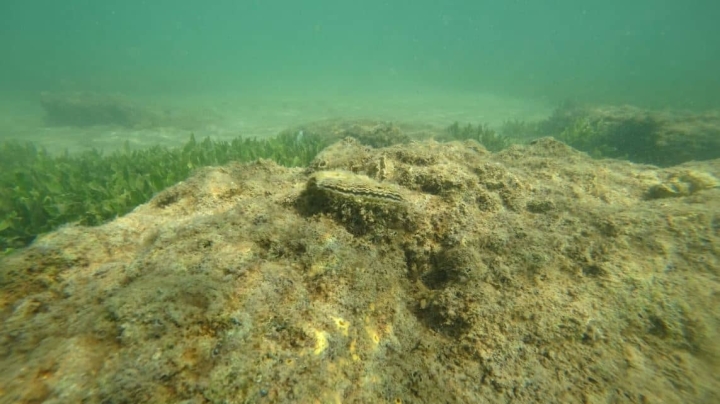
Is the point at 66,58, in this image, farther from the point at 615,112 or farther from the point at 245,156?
the point at 615,112

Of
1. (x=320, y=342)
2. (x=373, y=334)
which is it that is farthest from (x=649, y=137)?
(x=320, y=342)

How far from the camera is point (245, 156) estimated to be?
7473 mm

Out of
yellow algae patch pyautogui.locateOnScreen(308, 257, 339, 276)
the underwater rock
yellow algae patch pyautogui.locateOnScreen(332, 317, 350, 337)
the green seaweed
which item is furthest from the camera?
the underwater rock

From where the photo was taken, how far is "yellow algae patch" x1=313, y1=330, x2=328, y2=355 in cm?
145

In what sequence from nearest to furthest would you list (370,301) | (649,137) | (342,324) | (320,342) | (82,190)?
(320,342) → (342,324) → (370,301) → (82,190) → (649,137)

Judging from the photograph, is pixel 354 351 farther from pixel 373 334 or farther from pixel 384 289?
pixel 384 289

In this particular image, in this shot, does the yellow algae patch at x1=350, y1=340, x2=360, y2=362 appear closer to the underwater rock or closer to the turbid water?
the turbid water

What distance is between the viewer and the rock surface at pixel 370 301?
4.13ft

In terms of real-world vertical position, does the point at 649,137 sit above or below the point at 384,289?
above

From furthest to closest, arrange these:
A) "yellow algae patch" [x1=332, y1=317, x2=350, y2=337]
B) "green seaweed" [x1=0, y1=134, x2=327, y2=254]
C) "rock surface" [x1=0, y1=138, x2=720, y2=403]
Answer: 1. "green seaweed" [x1=0, y1=134, x2=327, y2=254]
2. "yellow algae patch" [x1=332, y1=317, x2=350, y2=337]
3. "rock surface" [x1=0, y1=138, x2=720, y2=403]

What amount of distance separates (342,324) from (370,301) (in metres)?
0.22

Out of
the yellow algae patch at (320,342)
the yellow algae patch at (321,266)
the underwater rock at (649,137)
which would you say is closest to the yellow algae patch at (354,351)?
the yellow algae patch at (320,342)

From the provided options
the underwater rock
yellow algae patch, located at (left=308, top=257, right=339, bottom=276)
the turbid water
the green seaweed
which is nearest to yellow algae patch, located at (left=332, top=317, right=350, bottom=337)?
the turbid water

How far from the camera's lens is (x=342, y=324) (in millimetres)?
1598
